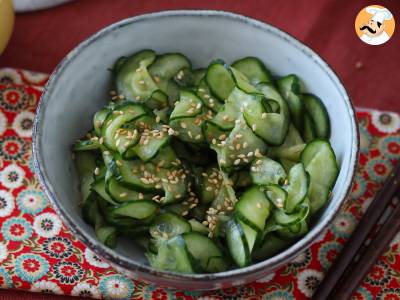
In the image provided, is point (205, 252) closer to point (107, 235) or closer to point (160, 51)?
point (107, 235)

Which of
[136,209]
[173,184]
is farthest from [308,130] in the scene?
[136,209]

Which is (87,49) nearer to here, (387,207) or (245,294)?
(245,294)

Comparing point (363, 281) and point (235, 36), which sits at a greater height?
point (235, 36)

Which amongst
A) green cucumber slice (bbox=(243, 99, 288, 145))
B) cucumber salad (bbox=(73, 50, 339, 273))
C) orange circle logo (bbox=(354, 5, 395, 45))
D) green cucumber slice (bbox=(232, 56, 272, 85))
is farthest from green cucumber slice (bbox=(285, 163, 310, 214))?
Result: orange circle logo (bbox=(354, 5, 395, 45))

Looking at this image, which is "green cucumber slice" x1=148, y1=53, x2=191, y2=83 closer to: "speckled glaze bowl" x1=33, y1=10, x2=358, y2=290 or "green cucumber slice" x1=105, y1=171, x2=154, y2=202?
"speckled glaze bowl" x1=33, y1=10, x2=358, y2=290

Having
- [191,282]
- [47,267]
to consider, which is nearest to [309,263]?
[191,282]

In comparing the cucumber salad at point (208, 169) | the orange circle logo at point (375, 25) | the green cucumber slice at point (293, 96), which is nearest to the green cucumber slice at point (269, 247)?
the cucumber salad at point (208, 169)
